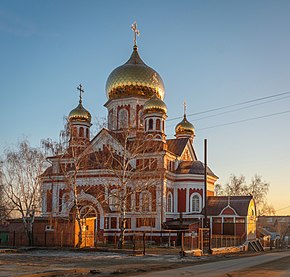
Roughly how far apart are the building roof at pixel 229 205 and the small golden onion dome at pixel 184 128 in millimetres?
10923

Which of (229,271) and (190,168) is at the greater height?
(190,168)

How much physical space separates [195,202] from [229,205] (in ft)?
10.4

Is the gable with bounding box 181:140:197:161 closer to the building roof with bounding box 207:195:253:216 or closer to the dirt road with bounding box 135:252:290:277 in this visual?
the building roof with bounding box 207:195:253:216

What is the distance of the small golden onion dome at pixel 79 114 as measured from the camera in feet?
151

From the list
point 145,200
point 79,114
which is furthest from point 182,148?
point 145,200

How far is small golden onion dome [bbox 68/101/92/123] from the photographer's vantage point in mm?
46000

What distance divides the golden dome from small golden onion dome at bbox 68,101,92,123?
3004 mm

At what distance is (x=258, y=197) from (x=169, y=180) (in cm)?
2936

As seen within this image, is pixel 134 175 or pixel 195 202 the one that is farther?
pixel 195 202

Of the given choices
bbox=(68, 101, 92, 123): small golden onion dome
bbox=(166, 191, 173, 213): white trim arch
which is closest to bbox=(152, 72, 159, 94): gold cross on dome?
bbox=(68, 101, 92, 123): small golden onion dome

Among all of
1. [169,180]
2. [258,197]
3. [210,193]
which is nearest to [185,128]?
[210,193]

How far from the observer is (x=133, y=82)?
45.4 meters

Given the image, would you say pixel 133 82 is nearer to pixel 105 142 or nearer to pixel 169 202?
pixel 105 142

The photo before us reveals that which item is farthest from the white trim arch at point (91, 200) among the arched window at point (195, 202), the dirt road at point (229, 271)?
the dirt road at point (229, 271)
